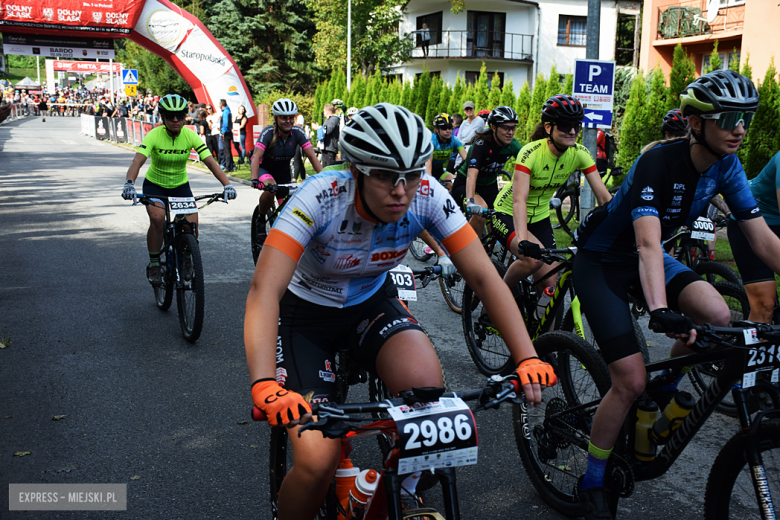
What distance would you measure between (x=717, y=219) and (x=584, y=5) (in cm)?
4103

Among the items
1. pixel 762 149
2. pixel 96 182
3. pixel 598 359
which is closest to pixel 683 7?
pixel 762 149

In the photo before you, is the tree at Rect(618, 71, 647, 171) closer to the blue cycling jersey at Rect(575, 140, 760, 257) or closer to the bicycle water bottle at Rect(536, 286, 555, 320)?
the bicycle water bottle at Rect(536, 286, 555, 320)

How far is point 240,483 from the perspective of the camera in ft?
13.0

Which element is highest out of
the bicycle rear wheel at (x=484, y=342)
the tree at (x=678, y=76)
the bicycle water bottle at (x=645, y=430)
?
the tree at (x=678, y=76)

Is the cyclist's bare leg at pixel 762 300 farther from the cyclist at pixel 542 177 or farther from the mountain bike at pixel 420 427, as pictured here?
the mountain bike at pixel 420 427

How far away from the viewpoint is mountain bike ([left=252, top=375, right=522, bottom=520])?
7.05ft

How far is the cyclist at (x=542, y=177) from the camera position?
5426mm

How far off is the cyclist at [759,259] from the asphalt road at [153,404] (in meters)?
0.82

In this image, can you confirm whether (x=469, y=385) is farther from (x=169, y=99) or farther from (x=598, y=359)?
(x=169, y=99)

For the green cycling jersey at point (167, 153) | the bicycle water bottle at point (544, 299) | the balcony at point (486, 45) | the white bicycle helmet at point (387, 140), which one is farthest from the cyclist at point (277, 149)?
the balcony at point (486, 45)

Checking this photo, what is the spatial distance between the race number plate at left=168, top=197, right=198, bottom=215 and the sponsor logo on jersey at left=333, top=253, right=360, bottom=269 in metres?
4.54

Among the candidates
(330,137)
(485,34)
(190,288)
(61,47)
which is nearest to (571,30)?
(485,34)

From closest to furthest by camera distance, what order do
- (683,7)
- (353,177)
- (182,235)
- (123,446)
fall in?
(353,177) → (123,446) → (182,235) → (683,7)

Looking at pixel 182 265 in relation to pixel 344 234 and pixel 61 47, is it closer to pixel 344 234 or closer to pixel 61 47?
pixel 344 234
